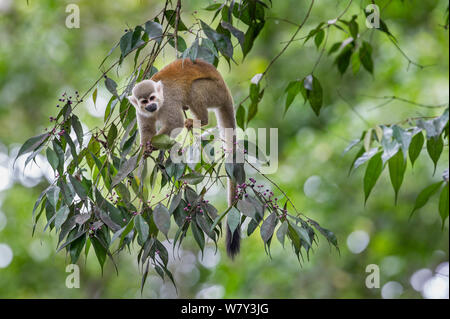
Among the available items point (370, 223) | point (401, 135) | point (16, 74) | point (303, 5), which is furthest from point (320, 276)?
point (16, 74)

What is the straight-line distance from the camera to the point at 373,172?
2.04 meters

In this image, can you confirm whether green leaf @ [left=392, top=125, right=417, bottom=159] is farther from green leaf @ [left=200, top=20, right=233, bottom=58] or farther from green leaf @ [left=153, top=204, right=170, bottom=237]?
green leaf @ [left=153, top=204, right=170, bottom=237]

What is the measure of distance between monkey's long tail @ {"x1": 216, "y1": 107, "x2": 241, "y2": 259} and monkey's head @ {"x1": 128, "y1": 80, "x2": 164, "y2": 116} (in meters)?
0.27

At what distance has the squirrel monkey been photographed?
1812 mm

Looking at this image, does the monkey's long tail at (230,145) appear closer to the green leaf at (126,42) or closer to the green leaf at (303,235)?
the green leaf at (303,235)

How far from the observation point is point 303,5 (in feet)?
15.7

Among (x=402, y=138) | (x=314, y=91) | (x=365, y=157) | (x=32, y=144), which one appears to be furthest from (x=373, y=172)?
(x=32, y=144)

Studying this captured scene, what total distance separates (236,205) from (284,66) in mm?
4033

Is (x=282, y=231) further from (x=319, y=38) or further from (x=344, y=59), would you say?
(x=344, y=59)

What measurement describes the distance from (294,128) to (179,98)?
3.19 metres

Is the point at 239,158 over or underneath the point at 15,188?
underneath

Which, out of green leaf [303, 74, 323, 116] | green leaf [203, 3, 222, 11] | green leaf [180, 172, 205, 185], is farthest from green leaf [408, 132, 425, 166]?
green leaf [180, 172, 205, 185]

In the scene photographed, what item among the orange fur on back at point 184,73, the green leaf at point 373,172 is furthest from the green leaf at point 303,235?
the orange fur on back at point 184,73

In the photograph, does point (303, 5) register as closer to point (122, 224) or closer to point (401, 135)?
point (401, 135)
